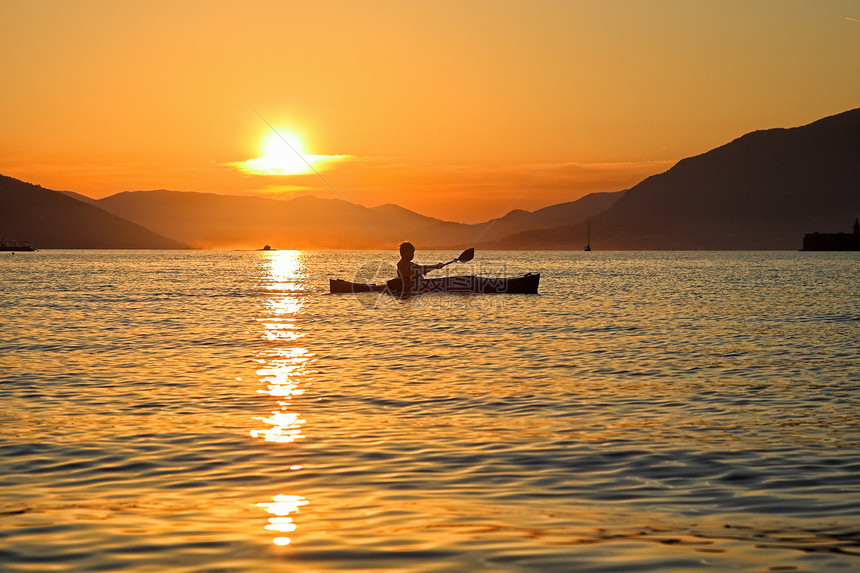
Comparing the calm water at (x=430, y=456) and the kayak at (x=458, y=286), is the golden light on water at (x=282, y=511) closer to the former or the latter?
the calm water at (x=430, y=456)

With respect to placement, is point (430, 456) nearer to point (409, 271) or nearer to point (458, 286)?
point (409, 271)

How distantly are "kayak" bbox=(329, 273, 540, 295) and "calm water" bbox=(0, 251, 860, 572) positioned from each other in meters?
20.7

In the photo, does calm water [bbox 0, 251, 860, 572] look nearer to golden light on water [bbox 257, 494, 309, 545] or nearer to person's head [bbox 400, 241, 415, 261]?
golden light on water [bbox 257, 494, 309, 545]

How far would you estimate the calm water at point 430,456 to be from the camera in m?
7.29

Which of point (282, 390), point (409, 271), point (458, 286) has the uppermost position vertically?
point (409, 271)

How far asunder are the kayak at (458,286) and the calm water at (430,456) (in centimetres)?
2072

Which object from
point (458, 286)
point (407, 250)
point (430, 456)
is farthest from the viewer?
point (458, 286)

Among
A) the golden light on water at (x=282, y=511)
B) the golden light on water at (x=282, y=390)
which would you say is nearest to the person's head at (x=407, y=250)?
the golden light on water at (x=282, y=390)

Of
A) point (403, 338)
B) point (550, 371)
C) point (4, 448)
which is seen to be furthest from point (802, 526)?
point (403, 338)

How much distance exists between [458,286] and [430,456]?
35850mm

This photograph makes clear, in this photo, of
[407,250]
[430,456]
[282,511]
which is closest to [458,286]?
[407,250]

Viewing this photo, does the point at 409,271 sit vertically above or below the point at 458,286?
above

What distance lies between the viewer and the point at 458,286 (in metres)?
46.5

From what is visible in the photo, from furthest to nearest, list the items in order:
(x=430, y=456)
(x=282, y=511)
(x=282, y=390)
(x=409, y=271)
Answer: (x=409, y=271) → (x=282, y=390) → (x=430, y=456) → (x=282, y=511)
